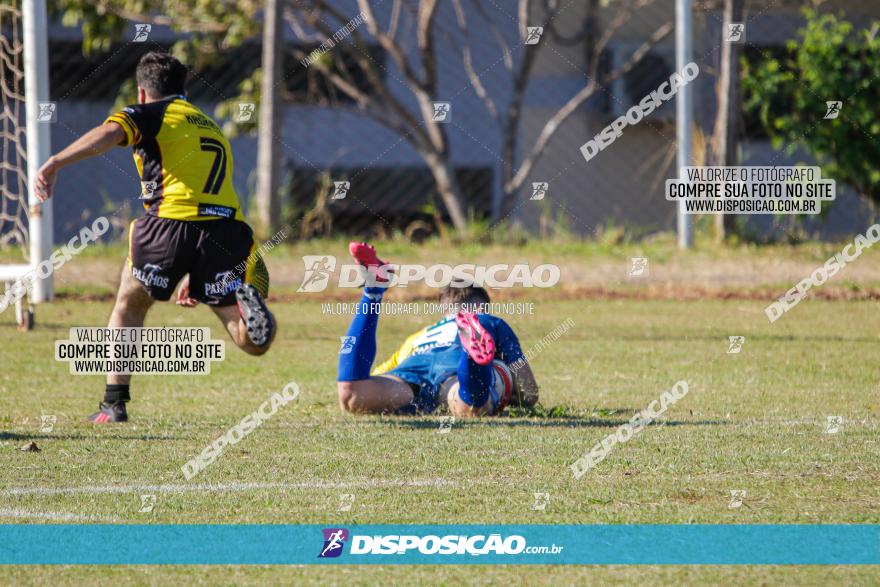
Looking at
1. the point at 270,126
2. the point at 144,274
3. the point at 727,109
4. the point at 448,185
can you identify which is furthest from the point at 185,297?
the point at 448,185

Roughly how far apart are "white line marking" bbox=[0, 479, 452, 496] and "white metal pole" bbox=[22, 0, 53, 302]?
7002 millimetres

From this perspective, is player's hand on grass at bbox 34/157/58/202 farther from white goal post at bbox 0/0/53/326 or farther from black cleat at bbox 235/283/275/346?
white goal post at bbox 0/0/53/326

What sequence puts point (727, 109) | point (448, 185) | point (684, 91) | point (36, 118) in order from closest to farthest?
1. point (36, 118)
2. point (684, 91)
3. point (727, 109)
4. point (448, 185)

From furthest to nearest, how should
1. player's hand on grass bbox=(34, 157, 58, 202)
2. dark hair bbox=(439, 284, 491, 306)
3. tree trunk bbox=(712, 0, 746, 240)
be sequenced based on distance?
tree trunk bbox=(712, 0, 746, 240)
dark hair bbox=(439, 284, 491, 306)
player's hand on grass bbox=(34, 157, 58, 202)

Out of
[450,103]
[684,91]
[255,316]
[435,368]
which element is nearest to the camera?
[255,316]

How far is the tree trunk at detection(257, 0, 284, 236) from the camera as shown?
14.9m

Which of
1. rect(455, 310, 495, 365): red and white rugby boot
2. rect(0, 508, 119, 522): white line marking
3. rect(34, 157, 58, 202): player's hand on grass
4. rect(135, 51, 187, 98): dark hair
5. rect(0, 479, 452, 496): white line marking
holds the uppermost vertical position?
rect(135, 51, 187, 98): dark hair

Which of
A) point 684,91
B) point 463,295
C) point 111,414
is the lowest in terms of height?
point 111,414

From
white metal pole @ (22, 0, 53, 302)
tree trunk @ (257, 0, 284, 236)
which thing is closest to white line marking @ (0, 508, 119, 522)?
white metal pole @ (22, 0, 53, 302)

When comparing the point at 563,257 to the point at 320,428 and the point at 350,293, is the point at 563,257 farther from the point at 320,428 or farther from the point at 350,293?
the point at 320,428

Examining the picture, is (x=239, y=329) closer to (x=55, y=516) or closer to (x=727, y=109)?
(x=55, y=516)

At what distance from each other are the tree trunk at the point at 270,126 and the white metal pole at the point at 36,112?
125 inches

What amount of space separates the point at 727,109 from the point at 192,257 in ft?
30.5

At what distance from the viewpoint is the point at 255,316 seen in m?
6.66
